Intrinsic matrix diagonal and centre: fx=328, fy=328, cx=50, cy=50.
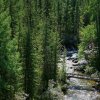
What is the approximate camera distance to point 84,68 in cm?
6200

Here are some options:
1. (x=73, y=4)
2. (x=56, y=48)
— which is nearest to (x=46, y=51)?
(x=56, y=48)

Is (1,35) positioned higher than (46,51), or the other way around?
(1,35)

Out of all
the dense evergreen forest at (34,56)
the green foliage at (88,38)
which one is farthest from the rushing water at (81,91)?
the green foliage at (88,38)

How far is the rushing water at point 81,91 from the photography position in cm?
4738

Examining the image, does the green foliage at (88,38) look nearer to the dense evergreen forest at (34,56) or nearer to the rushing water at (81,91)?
the dense evergreen forest at (34,56)

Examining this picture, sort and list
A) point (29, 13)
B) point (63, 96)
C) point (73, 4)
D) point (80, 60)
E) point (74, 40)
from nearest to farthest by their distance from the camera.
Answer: point (63, 96) < point (80, 60) < point (29, 13) < point (74, 40) < point (73, 4)

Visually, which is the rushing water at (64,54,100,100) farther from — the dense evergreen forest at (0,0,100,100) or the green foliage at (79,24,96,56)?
the green foliage at (79,24,96,56)

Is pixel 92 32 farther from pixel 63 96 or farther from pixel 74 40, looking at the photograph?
pixel 74 40

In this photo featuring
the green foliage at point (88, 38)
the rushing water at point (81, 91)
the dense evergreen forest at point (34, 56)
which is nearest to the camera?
the dense evergreen forest at point (34, 56)

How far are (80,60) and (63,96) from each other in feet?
66.0

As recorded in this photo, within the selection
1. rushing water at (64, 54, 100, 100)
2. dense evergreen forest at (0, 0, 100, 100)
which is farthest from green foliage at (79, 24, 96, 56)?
rushing water at (64, 54, 100, 100)

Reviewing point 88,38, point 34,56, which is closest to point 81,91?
point 34,56

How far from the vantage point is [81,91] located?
164 feet

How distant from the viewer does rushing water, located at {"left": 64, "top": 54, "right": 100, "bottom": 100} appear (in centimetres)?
4738
